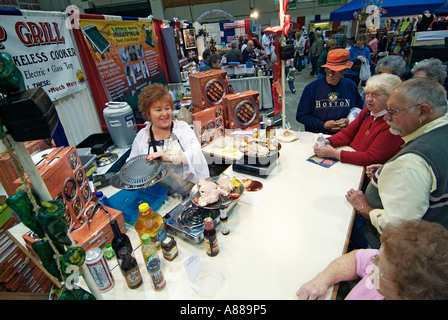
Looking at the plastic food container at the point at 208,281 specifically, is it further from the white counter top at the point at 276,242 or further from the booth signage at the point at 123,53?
the booth signage at the point at 123,53

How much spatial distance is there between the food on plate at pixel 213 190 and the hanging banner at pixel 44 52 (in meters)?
2.10

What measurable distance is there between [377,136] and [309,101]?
1131 millimetres

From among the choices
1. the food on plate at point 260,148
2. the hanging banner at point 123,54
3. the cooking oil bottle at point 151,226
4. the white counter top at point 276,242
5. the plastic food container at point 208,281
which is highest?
the hanging banner at point 123,54

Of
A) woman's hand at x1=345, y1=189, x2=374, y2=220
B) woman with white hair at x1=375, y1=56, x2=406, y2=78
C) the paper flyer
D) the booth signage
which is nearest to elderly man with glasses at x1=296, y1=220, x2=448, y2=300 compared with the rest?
woman's hand at x1=345, y1=189, x2=374, y2=220

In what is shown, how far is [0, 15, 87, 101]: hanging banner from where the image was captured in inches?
85.6

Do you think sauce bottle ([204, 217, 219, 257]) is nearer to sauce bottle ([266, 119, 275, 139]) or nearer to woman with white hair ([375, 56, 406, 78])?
sauce bottle ([266, 119, 275, 139])

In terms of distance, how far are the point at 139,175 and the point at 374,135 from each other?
6.44 ft

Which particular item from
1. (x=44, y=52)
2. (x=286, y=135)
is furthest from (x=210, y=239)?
(x=44, y=52)

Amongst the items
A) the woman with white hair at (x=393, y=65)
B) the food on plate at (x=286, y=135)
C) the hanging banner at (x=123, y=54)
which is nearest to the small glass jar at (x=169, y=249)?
the food on plate at (x=286, y=135)

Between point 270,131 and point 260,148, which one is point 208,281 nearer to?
point 260,148

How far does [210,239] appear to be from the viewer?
1.32 m

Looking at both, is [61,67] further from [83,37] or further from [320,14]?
[320,14]

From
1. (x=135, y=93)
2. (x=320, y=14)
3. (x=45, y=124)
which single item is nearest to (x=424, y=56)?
(x=135, y=93)

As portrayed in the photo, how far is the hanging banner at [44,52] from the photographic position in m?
2.17
